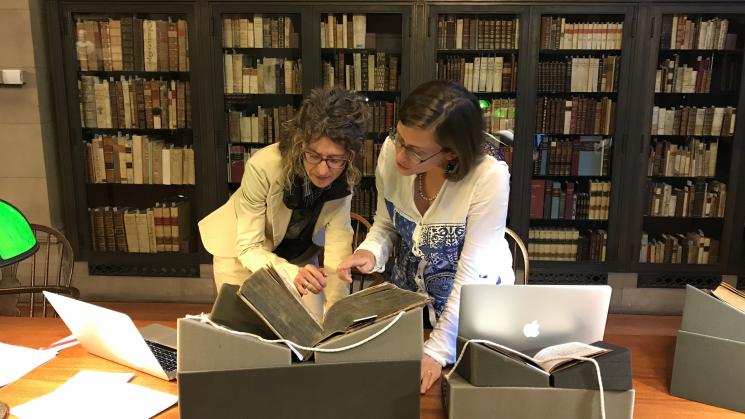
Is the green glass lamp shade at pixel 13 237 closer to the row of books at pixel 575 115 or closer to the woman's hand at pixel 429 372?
the woman's hand at pixel 429 372

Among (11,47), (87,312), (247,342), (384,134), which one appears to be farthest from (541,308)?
(11,47)

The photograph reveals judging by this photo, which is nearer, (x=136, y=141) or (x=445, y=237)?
(x=445, y=237)

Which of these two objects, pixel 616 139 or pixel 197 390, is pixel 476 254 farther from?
pixel 616 139

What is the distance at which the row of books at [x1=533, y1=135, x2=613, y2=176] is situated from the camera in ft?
12.1

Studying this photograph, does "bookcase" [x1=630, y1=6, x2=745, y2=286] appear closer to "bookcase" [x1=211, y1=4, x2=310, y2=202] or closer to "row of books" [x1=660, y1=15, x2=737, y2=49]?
"row of books" [x1=660, y1=15, x2=737, y2=49]

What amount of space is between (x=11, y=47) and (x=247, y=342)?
3.41 m

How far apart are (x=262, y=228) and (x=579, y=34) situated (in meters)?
A: 2.58

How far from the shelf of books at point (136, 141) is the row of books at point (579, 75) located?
2.19m

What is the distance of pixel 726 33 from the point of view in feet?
11.6

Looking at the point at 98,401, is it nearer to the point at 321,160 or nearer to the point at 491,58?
the point at 321,160

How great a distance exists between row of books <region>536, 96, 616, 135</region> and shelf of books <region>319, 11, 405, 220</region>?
0.90 m

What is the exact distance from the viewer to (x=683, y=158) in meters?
3.68

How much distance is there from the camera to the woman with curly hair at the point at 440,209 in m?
1.40

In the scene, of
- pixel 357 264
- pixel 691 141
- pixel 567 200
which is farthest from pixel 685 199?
pixel 357 264
